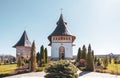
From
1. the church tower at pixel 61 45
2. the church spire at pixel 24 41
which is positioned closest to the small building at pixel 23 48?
the church spire at pixel 24 41

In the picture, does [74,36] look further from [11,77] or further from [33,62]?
[11,77]

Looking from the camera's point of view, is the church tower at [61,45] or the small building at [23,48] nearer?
the church tower at [61,45]

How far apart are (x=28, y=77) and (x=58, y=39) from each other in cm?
2346

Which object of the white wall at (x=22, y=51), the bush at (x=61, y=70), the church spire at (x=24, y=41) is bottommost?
the bush at (x=61, y=70)

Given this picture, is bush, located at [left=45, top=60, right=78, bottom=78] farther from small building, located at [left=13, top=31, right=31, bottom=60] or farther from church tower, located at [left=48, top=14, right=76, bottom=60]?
small building, located at [left=13, top=31, right=31, bottom=60]

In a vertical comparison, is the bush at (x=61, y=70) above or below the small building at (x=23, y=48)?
below

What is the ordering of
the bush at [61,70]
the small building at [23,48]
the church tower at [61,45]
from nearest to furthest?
the bush at [61,70]
the church tower at [61,45]
the small building at [23,48]

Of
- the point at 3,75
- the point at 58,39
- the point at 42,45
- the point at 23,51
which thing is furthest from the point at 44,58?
the point at 23,51

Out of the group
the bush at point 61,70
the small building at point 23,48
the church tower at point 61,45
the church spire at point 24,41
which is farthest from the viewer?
the church spire at point 24,41

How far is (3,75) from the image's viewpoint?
27.4m

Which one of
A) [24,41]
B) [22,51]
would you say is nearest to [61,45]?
[22,51]

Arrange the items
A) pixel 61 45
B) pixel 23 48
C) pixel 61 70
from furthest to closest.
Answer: pixel 23 48 < pixel 61 45 < pixel 61 70

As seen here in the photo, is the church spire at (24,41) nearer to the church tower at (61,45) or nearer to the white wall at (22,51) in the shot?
the white wall at (22,51)

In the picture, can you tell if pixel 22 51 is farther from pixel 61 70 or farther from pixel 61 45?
pixel 61 70
